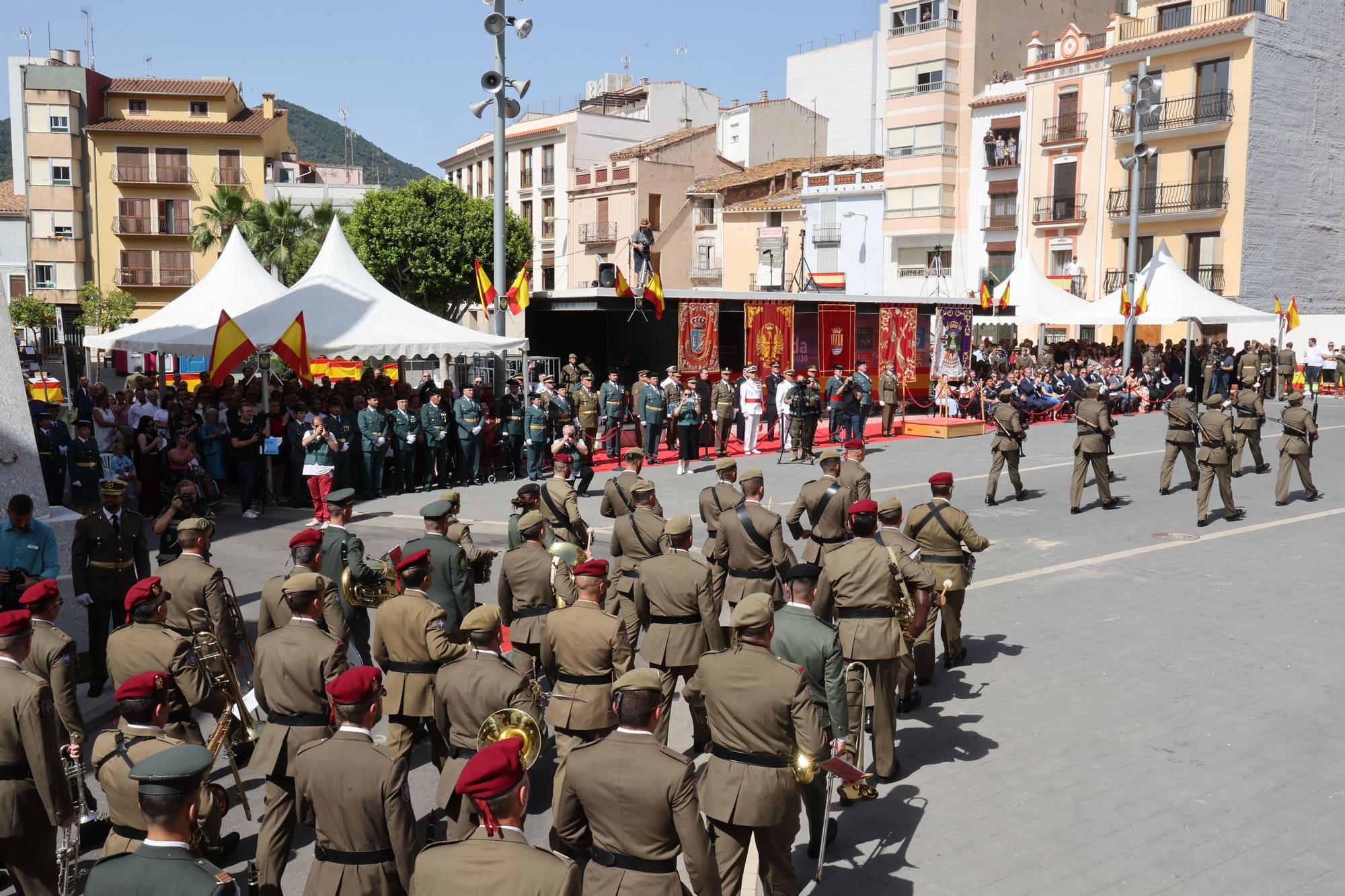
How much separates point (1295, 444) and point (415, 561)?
46.7 feet

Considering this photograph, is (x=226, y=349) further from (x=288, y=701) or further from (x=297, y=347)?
(x=288, y=701)

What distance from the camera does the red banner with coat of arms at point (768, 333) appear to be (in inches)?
1024

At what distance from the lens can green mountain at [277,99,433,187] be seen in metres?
146

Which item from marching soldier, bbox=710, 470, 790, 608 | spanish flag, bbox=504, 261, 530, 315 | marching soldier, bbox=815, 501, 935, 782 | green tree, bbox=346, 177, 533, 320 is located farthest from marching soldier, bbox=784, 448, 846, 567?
green tree, bbox=346, 177, 533, 320

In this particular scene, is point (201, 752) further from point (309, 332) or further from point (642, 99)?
A: point (642, 99)

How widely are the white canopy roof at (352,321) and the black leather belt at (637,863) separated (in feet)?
51.1

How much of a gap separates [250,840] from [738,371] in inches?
873

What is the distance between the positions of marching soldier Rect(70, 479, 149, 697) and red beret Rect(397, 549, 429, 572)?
3.40m

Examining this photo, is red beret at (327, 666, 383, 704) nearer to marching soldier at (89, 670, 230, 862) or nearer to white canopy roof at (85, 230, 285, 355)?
marching soldier at (89, 670, 230, 862)

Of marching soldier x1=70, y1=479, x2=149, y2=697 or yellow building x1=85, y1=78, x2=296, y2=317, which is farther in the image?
yellow building x1=85, y1=78, x2=296, y2=317

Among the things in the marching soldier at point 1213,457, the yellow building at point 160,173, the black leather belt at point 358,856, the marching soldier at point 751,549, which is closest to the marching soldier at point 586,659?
the black leather belt at point 358,856

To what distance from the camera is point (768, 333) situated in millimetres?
26328

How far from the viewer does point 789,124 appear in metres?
60.4

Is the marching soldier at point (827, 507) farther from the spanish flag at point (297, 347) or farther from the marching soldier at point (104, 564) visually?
the spanish flag at point (297, 347)
